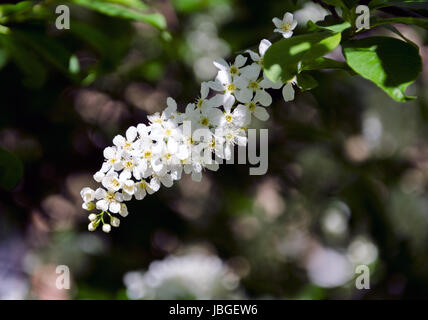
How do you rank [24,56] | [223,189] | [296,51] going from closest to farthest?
[296,51], [24,56], [223,189]

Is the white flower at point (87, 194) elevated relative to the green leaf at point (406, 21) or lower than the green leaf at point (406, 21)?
lower

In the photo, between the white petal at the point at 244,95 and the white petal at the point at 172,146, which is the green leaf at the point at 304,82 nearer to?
the white petal at the point at 244,95

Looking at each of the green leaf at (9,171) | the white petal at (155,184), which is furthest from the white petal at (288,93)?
the green leaf at (9,171)

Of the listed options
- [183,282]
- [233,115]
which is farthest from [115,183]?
[183,282]

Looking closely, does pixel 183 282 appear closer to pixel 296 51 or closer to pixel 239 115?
pixel 239 115

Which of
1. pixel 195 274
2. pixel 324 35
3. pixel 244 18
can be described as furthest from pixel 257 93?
pixel 244 18
